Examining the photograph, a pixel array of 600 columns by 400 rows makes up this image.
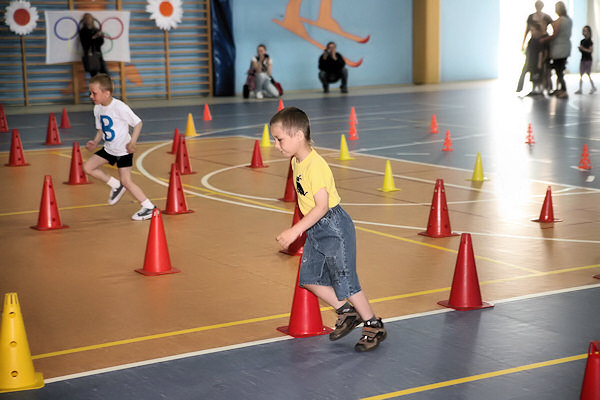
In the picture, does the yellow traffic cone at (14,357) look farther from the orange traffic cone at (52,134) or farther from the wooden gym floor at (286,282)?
the orange traffic cone at (52,134)

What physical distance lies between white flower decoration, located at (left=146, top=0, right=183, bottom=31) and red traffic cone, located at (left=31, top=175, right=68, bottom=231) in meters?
17.6

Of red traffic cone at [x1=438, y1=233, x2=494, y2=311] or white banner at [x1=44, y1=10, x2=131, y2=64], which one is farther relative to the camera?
white banner at [x1=44, y1=10, x2=131, y2=64]

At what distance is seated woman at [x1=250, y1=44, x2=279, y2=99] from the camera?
87.4ft

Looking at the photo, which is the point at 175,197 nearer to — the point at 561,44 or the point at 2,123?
the point at 2,123

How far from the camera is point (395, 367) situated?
523 centimetres

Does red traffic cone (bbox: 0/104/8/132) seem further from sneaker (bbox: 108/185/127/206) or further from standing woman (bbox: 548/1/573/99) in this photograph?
standing woman (bbox: 548/1/573/99)

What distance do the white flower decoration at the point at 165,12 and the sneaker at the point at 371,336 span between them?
22019 millimetres

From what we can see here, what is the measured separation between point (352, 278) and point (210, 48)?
23.0 meters

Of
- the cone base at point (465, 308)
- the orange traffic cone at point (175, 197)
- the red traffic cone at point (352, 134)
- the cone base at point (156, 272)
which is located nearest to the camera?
the cone base at point (465, 308)

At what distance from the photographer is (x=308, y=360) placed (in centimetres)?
536

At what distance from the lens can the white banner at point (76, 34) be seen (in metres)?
24.5

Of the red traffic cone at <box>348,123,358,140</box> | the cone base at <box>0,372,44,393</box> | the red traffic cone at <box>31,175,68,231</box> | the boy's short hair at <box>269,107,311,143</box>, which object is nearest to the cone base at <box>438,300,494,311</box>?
the boy's short hair at <box>269,107,311,143</box>

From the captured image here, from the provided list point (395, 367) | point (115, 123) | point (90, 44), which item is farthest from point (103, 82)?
point (90, 44)

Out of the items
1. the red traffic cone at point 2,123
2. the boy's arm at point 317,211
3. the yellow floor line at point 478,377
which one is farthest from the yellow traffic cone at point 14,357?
the red traffic cone at point 2,123
